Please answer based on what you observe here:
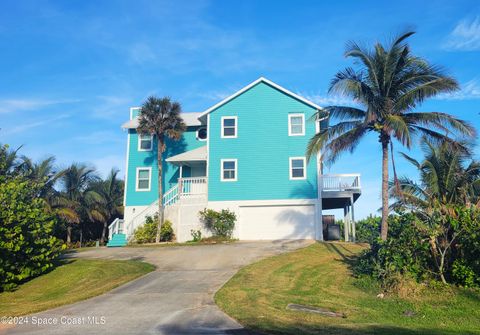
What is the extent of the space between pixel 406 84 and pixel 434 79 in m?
0.99

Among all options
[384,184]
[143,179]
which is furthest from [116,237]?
[384,184]

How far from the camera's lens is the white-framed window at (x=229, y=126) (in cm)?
2719

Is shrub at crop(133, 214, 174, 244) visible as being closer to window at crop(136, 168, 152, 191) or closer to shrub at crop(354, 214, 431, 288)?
window at crop(136, 168, 152, 191)

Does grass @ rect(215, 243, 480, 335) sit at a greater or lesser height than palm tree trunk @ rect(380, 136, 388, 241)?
lesser

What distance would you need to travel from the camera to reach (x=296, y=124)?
1049 inches

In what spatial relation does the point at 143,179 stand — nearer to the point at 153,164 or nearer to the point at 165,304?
the point at 153,164

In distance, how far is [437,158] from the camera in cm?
2120

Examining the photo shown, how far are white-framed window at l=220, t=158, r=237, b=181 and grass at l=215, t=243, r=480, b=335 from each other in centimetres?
961

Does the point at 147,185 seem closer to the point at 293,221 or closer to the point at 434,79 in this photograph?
the point at 293,221

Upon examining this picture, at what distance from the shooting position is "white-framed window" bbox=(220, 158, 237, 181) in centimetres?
2661

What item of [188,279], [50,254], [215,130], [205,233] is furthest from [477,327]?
[215,130]

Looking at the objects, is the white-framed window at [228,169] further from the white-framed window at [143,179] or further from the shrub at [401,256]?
the shrub at [401,256]

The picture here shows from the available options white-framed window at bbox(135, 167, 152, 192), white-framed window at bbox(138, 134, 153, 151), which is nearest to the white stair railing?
white-framed window at bbox(135, 167, 152, 192)

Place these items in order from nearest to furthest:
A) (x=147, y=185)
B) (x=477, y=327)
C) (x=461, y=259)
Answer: (x=477, y=327) < (x=461, y=259) < (x=147, y=185)
